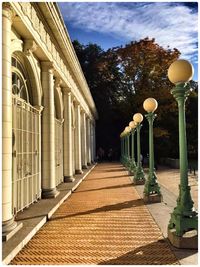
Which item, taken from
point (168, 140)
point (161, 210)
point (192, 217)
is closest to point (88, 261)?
point (192, 217)

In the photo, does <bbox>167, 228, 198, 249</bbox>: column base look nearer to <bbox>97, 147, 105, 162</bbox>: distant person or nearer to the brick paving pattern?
the brick paving pattern

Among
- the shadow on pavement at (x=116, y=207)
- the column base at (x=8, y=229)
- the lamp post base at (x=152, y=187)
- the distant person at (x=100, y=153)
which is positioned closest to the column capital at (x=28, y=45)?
the shadow on pavement at (x=116, y=207)

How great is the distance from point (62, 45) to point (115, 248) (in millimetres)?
9293

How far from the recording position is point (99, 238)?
21.6 feet

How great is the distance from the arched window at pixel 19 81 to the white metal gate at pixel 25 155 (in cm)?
Result: 28

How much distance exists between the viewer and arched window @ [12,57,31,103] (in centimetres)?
862

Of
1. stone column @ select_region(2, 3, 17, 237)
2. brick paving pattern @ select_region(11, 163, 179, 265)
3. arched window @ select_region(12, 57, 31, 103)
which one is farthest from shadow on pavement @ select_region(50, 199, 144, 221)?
arched window @ select_region(12, 57, 31, 103)

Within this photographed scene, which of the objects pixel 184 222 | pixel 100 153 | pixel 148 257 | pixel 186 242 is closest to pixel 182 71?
pixel 184 222

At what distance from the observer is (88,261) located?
5297 millimetres

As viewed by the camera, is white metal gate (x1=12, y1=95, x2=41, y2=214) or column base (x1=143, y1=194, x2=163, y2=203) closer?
white metal gate (x1=12, y1=95, x2=41, y2=214)

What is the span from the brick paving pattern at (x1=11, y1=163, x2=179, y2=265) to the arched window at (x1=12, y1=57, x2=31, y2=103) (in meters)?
3.57

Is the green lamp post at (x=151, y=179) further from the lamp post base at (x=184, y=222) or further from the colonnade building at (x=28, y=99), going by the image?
the lamp post base at (x=184, y=222)

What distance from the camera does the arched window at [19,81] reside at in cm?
862

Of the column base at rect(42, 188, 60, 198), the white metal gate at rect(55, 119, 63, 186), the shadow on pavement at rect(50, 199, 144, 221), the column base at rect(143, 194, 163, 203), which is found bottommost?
the shadow on pavement at rect(50, 199, 144, 221)
